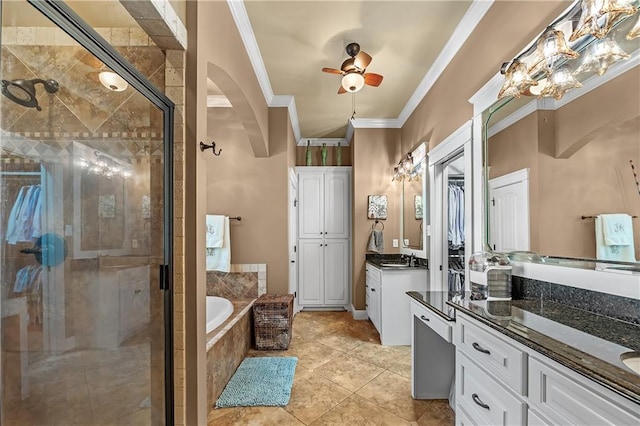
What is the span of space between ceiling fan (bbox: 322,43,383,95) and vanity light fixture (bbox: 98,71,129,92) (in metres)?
1.74

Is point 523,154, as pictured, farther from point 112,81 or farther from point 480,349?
point 112,81

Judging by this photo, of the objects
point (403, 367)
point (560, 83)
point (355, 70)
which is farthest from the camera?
point (403, 367)

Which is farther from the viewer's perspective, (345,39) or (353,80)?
(353,80)

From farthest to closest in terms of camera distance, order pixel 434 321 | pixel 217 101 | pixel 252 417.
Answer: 1. pixel 217 101
2. pixel 252 417
3. pixel 434 321

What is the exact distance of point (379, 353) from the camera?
10.6 feet

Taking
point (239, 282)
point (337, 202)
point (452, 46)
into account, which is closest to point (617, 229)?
point (452, 46)

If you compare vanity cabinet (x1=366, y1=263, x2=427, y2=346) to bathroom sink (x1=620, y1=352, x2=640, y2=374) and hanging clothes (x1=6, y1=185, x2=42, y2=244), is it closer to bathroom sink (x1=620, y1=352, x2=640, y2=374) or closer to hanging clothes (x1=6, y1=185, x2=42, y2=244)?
bathroom sink (x1=620, y1=352, x2=640, y2=374)

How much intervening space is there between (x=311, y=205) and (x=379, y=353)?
2.47m

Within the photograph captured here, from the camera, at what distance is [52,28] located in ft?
3.36

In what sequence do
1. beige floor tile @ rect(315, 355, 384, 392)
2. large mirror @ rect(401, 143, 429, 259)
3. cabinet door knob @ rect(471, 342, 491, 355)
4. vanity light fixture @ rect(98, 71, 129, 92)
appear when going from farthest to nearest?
large mirror @ rect(401, 143, 429, 259), beige floor tile @ rect(315, 355, 384, 392), cabinet door knob @ rect(471, 342, 491, 355), vanity light fixture @ rect(98, 71, 129, 92)

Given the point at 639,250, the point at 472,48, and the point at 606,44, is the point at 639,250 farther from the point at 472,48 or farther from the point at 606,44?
the point at 472,48

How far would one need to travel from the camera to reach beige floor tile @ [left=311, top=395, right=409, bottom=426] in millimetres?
2068

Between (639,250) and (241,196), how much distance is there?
3.61 metres

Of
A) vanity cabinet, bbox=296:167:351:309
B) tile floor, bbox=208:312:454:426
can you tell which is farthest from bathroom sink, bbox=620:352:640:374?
vanity cabinet, bbox=296:167:351:309
